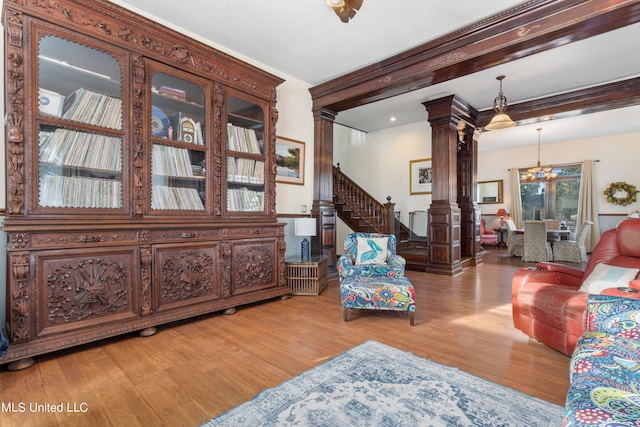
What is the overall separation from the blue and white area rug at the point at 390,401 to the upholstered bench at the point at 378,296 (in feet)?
2.80

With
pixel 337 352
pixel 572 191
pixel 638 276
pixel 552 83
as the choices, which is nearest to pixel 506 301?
pixel 638 276

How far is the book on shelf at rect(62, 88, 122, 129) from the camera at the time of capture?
2471mm

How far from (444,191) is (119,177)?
4890mm

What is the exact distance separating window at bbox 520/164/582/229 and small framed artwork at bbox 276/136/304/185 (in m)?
8.35

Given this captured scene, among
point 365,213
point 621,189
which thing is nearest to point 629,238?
point 365,213

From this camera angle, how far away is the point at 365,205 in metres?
7.72

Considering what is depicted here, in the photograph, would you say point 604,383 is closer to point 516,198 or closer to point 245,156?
point 245,156

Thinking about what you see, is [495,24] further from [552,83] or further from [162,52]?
[162,52]

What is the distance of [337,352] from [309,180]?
10.0 ft

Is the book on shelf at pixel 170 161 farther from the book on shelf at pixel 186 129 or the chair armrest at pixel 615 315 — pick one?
the chair armrest at pixel 615 315

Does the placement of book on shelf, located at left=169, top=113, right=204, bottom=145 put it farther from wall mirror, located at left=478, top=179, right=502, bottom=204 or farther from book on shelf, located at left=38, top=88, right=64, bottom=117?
wall mirror, located at left=478, top=179, right=502, bottom=204

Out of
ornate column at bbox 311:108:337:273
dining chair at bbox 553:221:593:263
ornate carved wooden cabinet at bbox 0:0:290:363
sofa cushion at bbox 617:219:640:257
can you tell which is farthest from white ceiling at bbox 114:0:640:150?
dining chair at bbox 553:221:593:263

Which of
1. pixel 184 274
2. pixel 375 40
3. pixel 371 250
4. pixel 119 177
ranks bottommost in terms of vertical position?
pixel 184 274

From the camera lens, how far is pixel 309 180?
4965 millimetres
